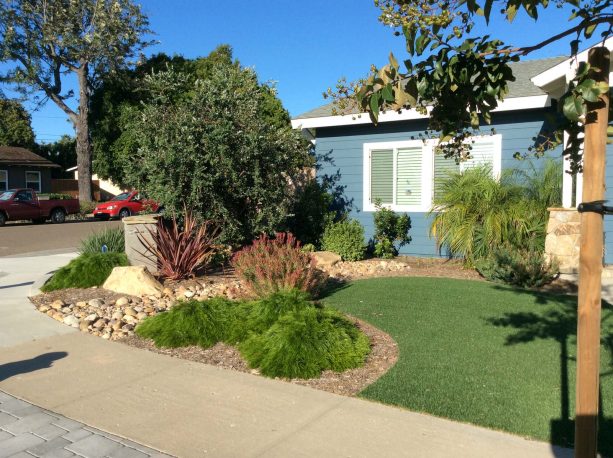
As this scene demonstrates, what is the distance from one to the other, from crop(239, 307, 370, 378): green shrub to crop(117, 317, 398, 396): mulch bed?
0.08 meters

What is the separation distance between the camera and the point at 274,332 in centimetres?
564

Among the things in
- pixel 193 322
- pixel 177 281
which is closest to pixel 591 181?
pixel 193 322

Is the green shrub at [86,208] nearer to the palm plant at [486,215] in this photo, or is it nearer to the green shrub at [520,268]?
the palm plant at [486,215]

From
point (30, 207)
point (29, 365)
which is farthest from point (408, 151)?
point (30, 207)

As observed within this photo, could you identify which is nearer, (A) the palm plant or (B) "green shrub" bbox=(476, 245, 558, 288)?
(B) "green shrub" bbox=(476, 245, 558, 288)

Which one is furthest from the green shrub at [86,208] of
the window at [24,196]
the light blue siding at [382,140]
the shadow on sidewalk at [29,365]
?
the shadow on sidewalk at [29,365]

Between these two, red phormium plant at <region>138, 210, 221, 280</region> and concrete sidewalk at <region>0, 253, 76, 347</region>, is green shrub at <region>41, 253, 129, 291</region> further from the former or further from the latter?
red phormium plant at <region>138, 210, 221, 280</region>

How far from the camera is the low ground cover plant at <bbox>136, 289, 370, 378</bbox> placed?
17.1 ft

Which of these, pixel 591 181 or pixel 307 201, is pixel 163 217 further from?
pixel 591 181

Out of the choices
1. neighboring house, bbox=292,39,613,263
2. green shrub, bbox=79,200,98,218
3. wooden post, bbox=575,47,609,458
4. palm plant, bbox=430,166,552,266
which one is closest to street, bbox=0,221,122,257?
neighboring house, bbox=292,39,613,263

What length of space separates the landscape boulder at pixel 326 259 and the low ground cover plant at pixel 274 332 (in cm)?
402

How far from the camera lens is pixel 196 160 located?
963 centimetres

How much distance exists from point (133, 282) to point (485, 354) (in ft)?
17.3

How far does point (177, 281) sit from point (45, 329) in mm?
2642
